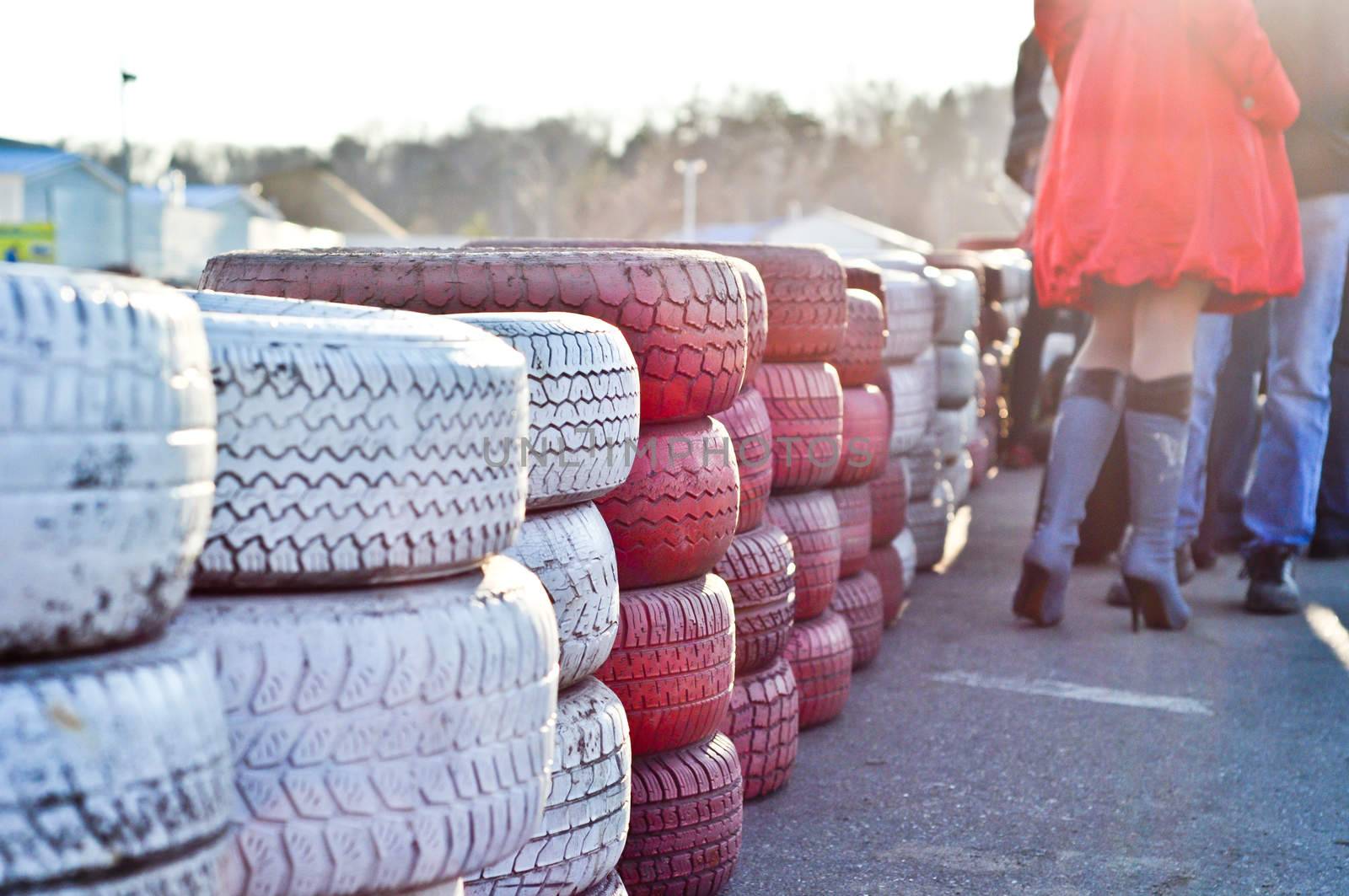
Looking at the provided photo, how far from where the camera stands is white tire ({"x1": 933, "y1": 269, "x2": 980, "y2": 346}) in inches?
230

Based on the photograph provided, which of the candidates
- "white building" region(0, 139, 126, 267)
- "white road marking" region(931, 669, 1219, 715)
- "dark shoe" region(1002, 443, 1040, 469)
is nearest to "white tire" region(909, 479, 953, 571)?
"white road marking" region(931, 669, 1219, 715)

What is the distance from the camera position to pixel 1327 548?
240 inches

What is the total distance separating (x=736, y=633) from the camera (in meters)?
2.90

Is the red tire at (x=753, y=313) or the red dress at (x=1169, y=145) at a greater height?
the red dress at (x=1169, y=145)

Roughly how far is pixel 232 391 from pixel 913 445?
12.0 feet

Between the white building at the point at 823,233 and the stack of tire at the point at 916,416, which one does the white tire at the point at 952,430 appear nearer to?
the stack of tire at the point at 916,416

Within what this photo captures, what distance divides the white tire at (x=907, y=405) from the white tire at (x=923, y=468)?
195 mm

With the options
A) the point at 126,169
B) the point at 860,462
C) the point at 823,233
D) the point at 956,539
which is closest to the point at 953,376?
the point at 956,539

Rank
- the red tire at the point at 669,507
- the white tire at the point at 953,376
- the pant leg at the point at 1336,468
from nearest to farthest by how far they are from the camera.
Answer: the red tire at the point at 669,507 < the white tire at the point at 953,376 < the pant leg at the point at 1336,468

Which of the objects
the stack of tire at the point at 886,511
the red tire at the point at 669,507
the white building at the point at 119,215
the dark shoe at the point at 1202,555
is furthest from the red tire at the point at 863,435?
the white building at the point at 119,215

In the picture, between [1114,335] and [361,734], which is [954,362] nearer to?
[1114,335]

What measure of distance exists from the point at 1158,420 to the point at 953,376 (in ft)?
4.52

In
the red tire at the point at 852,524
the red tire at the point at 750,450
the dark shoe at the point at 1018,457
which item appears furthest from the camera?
the dark shoe at the point at 1018,457

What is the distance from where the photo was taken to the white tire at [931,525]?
5.41 meters
